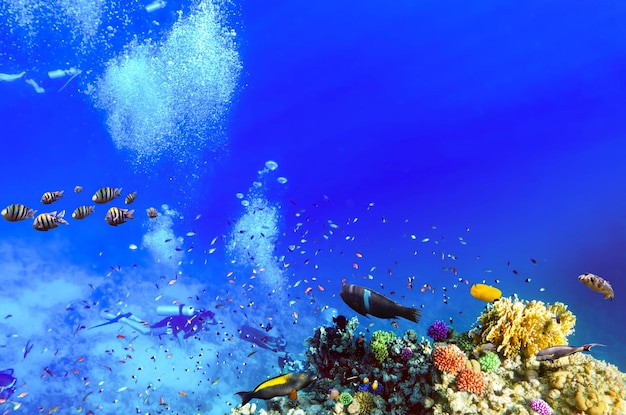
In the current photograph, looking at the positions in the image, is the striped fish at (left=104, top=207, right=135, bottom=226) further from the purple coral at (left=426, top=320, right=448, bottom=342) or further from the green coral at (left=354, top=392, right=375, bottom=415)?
the purple coral at (left=426, top=320, right=448, bottom=342)

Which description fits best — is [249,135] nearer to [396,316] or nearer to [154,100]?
[154,100]

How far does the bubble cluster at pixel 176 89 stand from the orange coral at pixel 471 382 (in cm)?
2560

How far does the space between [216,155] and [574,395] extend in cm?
3131

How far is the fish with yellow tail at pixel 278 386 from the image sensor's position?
4.50 m

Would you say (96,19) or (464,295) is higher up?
(96,19)

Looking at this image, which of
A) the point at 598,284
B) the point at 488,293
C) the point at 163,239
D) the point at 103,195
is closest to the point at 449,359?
the point at 488,293

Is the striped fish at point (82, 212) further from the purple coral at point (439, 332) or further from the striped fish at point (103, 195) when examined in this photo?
the purple coral at point (439, 332)

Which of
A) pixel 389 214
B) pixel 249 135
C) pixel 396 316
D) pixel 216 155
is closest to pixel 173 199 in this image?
pixel 216 155

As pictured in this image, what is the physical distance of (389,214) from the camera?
4066 centimetres

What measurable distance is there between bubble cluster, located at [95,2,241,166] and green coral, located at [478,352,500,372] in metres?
25.4

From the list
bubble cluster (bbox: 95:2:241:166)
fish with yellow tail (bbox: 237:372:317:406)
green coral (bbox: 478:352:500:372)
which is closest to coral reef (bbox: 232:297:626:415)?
green coral (bbox: 478:352:500:372)

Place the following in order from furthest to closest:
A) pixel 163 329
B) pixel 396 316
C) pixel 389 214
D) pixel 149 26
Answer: pixel 389 214, pixel 149 26, pixel 163 329, pixel 396 316

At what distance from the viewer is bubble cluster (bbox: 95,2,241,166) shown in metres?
26.4

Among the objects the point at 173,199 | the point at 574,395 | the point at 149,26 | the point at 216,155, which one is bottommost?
the point at 574,395
